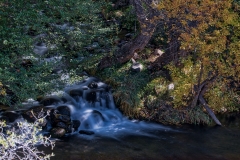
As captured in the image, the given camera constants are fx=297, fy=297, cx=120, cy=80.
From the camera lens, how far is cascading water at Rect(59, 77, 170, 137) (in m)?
9.44

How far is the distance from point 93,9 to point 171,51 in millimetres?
3368

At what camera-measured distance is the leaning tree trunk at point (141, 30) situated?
9930 mm

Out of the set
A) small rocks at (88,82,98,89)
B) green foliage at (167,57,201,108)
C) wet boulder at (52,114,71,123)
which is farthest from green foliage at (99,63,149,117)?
wet boulder at (52,114,71,123)

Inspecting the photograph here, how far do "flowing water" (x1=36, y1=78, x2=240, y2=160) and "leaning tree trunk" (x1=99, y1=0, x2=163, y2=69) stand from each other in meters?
1.22

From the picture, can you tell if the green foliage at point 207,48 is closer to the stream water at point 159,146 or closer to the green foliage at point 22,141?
the stream water at point 159,146

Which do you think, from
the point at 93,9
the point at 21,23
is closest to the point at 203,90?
the point at 93,9

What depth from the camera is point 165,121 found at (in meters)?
10.1

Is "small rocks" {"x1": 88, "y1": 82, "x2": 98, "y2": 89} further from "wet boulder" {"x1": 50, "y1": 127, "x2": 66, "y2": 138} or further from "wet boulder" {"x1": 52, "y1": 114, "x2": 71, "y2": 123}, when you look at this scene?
"wet boulder" {"x1": 50, "y1": 127, "x2": 66, "y2": 138}

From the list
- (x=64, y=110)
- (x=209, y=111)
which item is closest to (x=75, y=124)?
(x=64, y=110)

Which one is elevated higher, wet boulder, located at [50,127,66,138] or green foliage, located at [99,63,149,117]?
green foliage, located at [99,63,149,117]

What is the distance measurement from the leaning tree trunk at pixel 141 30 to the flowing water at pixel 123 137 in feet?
4.02

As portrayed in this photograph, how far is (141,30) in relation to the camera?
11.0 metres

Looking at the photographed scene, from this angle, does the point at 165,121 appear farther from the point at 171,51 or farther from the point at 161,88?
the point at 171,51

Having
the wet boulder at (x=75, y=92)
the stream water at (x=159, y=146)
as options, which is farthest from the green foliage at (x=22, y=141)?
the wet boulder at (x=75, y=92)
